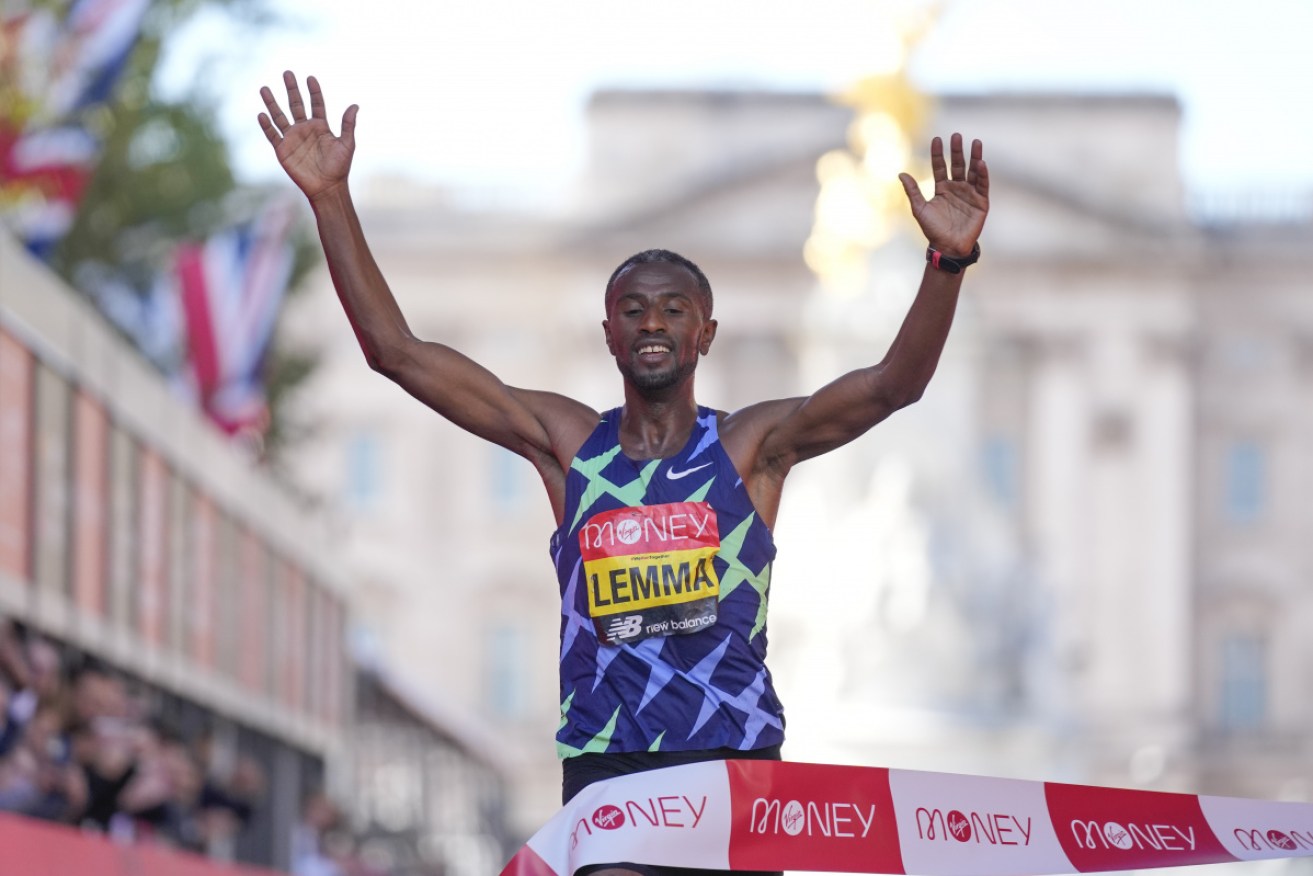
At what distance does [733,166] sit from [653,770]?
73.6 metres

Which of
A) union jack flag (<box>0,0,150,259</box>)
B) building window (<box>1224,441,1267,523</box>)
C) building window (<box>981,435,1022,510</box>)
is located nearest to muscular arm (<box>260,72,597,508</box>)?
union jack flag (<box>0,0,150,259</box>)

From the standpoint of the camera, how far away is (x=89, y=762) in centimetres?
1262

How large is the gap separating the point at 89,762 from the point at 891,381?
714 centimetres

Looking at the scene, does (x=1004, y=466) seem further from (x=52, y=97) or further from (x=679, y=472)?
(x=679, y=472)

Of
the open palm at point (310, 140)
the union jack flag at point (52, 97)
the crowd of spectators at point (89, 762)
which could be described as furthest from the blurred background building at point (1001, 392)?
the open palm at point (310, 140)

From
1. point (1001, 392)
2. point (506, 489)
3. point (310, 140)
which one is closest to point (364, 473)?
point (506, 489)

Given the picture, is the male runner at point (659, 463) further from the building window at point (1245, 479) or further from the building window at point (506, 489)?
the building window at point (1245, 479)

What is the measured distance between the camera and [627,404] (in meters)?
6.23

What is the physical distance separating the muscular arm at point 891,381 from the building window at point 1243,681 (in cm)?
7822

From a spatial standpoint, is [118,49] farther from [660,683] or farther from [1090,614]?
[1090,614]

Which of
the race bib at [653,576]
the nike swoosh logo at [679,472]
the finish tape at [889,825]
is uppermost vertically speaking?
the nike swoosh logo at [679,472]

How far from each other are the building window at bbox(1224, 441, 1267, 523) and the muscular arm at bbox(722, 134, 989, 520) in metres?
78.9

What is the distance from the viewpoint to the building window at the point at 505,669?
83.8 meters

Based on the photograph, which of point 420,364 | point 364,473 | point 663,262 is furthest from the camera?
point 364,473
